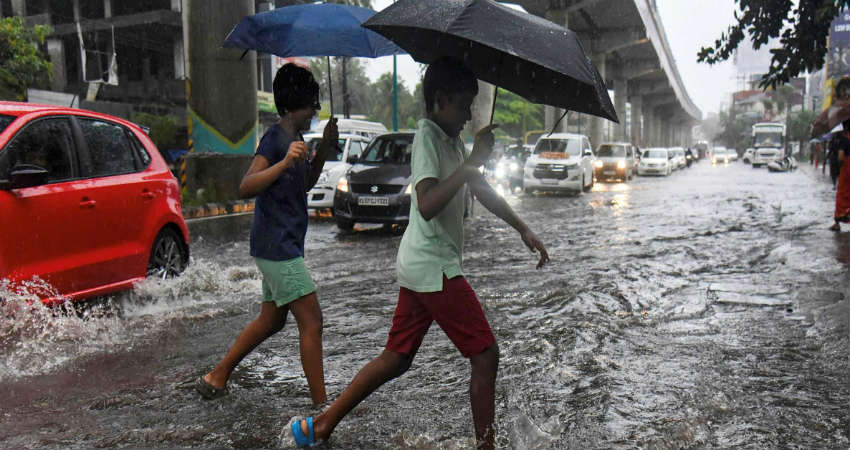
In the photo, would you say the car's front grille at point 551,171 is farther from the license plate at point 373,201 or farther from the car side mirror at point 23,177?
the car side mirror at point 23,177

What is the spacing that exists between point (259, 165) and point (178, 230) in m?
3.66

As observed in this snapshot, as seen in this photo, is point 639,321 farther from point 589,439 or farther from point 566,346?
point 589,439

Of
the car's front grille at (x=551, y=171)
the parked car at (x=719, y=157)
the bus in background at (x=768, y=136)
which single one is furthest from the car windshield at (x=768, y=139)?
the car's front grille at (x=551, y=171)

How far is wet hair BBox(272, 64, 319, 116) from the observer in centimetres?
360

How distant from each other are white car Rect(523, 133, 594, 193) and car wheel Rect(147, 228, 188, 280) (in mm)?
16155

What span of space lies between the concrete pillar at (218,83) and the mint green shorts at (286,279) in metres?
13.4

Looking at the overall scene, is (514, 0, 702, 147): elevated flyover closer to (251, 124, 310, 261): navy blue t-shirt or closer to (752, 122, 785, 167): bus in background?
(752, 122, 785, 167): bus in background

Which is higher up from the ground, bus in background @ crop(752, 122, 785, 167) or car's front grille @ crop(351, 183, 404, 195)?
bus in background @ crop(752, 122, 785, 167)

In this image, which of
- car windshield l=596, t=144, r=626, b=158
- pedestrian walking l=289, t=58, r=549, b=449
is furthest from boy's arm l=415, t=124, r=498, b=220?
car windshield l=596, t=144, r=626, b=158

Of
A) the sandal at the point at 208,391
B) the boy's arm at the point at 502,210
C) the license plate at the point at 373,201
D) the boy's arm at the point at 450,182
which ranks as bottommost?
the sandal at the point at 208,391

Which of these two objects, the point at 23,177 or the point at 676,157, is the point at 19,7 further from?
the point at 676,157

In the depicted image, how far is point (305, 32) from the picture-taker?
20.9 ft

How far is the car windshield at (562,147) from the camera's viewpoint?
23.5m

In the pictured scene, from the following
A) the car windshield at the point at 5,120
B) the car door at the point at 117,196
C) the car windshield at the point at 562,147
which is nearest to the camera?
the car windshield at the point at 5,120
